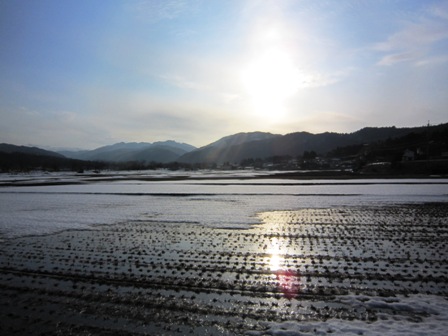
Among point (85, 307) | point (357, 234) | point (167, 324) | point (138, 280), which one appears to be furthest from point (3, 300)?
point (357, 234)

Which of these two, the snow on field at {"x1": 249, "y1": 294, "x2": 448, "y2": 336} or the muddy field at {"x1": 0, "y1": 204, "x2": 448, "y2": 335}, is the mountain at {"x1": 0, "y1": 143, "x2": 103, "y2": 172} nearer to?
the muddy field at {"x1": 0, "y1": 204, "x2": 448, "y2": 335}

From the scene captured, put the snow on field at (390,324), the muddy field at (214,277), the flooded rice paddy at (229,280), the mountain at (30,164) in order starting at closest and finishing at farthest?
1. the snow on field at (390,324)
2. the flooded rice paddy at (229,280)
3. the muddy field at (214,277)
4. the mountain at (30,164)

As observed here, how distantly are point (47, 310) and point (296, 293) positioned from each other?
5.05 meters

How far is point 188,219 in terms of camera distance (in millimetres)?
17562

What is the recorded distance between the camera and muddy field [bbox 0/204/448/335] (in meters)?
6.23

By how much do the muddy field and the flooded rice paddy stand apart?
3cm

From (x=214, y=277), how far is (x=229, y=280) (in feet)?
1.49

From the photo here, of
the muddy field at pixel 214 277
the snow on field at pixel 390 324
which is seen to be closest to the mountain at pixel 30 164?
the muddy field at pixel 214 277

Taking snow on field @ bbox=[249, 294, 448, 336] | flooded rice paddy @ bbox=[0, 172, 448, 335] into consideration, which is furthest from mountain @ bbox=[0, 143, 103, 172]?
snow on field @ bbox=[249, 294, 448, 336]

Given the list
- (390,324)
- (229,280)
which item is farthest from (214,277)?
(390,324)

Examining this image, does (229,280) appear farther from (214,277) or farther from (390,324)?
(390,324)

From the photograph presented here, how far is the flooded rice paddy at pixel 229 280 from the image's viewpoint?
19.8ft

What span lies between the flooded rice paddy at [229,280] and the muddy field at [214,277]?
0.10 feet

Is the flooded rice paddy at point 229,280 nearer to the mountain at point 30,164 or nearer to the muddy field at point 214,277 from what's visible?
the muddy field at point 214,277
